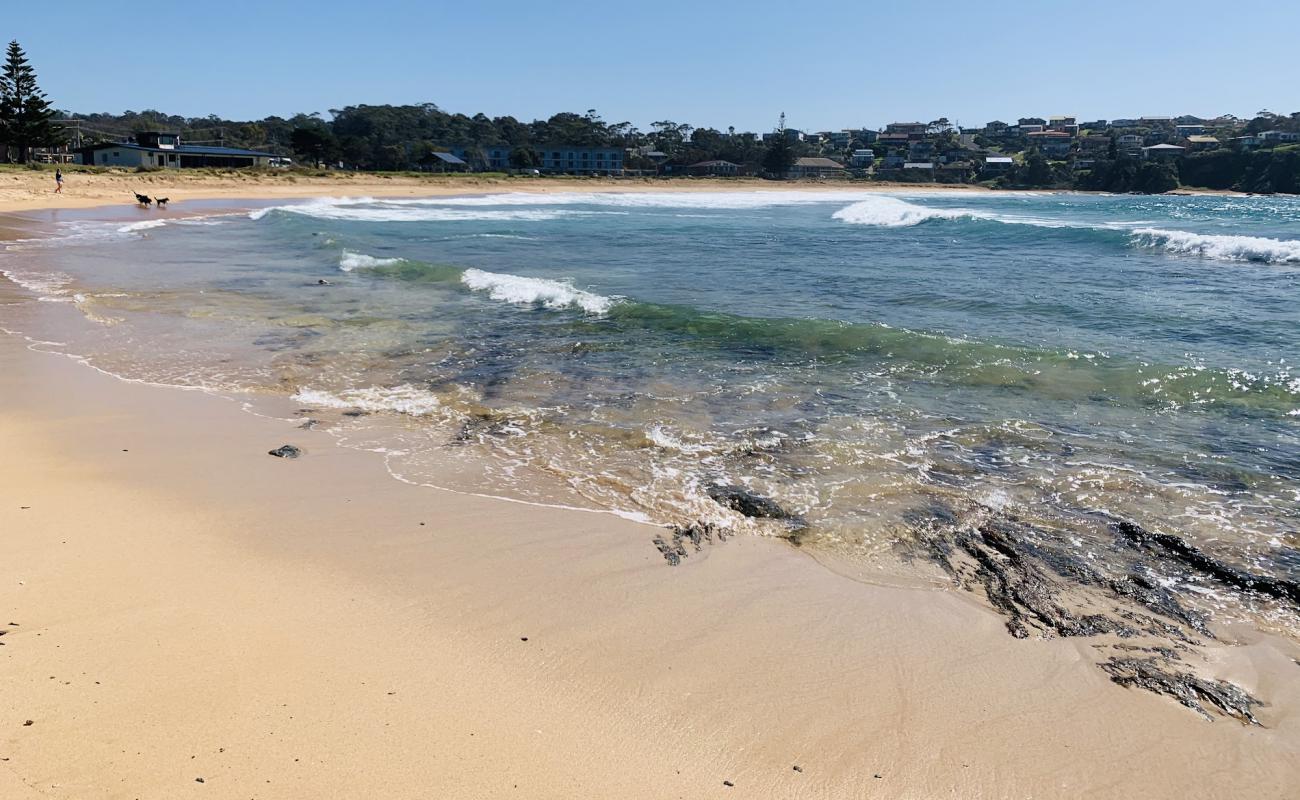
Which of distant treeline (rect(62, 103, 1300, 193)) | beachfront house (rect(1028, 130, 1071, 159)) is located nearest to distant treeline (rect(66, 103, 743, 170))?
distant treeline (rect(62, 103, 1300, 193))

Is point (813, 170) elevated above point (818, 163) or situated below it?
below

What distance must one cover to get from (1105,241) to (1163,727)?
2760cm

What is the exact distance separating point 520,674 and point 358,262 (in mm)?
18200

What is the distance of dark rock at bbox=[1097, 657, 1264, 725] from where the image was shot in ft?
12.4

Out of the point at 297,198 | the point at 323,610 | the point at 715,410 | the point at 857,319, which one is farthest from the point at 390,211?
the point at 323,610

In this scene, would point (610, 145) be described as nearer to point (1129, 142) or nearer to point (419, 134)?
point (419, 134)

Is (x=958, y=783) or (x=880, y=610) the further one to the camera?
(x=880, y=610)

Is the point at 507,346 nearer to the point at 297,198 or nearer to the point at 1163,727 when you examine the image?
the point at 1163,727

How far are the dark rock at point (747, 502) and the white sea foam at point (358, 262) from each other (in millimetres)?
15499

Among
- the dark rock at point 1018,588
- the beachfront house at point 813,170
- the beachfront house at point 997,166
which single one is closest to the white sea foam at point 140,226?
the dark rock at point 1018,588

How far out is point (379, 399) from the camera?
28.2 feet

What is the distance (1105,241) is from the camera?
2716 centimetres

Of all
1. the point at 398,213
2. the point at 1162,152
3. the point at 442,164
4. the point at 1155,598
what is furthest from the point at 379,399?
the point at 1162,152

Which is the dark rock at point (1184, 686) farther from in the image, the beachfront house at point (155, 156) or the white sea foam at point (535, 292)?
the beachfront house at point (155, 156)
